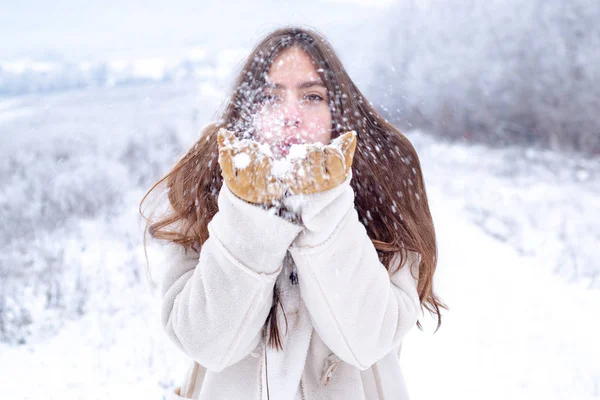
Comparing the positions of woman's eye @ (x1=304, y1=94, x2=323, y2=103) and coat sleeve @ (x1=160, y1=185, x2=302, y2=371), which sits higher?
woman's eye @ (x1=304, y1=94, x2=323, y2=103)

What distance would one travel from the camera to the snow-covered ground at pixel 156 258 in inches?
136

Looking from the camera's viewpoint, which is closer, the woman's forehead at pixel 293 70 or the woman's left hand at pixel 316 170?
the woman's left hand at pixel 316 170

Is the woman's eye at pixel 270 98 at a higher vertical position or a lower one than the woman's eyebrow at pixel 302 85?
lower

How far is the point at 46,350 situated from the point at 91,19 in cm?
441

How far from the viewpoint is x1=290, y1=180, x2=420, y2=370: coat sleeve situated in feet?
4.42

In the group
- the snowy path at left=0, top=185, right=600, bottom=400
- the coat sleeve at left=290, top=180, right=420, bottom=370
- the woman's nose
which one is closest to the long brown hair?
the woman's nose

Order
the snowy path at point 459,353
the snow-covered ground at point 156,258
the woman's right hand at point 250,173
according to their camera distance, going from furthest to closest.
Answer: the snow-covered ground at point 156,258, the snowy path at point 459,353, the woman's right hand at point 250,173

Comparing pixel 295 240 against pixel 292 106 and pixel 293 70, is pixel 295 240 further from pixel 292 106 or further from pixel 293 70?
pixel 293 70

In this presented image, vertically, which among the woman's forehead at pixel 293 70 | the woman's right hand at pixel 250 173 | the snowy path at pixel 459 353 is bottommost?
the snowy path at pixel 459 353

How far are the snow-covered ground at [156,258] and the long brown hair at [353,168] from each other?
0.41 meters

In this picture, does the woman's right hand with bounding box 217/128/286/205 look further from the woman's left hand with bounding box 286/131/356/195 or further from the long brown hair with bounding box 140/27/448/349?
the long brown hair with bounding box 140/27/448/349

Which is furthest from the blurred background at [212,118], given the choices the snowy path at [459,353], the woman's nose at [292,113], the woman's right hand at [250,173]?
the woman's right hand at [250,173]

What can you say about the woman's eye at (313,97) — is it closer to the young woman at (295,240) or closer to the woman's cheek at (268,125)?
the young woman at (295,240)

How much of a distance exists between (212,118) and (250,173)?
2.70ft
